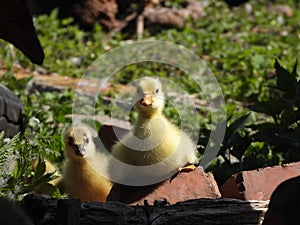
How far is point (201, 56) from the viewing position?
26.9 feet

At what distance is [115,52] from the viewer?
26.5 ft

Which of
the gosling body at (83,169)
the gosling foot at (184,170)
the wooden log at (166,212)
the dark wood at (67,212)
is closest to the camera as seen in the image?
the dark wood at (67,212)

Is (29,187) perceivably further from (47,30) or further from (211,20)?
(211,20)

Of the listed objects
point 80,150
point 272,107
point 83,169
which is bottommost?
point 83,169

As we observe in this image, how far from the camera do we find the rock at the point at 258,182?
307 centimetres

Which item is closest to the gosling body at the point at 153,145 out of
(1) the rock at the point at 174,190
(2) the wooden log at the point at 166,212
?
(1) the rock at the point at 174,190

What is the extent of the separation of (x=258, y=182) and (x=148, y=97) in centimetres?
113

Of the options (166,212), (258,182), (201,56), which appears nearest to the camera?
(166,212)

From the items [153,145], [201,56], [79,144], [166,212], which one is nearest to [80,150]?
[79,144]

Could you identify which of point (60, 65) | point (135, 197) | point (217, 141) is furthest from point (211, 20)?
point (135, 197)

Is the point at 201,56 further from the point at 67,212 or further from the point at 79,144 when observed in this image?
the point at 67,212

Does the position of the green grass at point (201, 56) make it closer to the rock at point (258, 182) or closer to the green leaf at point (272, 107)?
the green leaf at point (272, 107)

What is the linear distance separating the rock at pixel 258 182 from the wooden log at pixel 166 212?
166mm

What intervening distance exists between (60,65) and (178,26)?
7.43 ft
